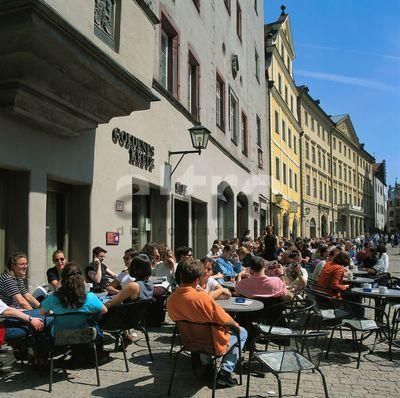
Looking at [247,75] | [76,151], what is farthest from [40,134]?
[247,75]

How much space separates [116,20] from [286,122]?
26.2 meters

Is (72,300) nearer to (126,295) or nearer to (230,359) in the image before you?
(126,295)

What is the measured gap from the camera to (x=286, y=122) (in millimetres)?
32875

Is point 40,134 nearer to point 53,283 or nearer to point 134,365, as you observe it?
point 53,283

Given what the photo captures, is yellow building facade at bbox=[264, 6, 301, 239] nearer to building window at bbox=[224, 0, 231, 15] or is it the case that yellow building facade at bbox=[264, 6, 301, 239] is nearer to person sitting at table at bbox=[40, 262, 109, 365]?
building window at bbox=[224, 0, 231, 15]

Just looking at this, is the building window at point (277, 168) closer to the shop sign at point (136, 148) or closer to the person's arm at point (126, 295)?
the shop sign at point (136, 148)

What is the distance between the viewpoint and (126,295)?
5602 millimetres

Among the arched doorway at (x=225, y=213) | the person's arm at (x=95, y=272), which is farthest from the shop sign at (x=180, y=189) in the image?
the person's arm at (x=95, y=272)

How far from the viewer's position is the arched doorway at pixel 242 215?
2167 centimetres

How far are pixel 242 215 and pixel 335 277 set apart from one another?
14901mm

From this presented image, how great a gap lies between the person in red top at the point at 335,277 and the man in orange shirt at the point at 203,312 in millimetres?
2920

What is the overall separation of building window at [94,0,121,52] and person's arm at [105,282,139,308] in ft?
12.8

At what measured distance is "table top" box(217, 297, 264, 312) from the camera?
18.0ft

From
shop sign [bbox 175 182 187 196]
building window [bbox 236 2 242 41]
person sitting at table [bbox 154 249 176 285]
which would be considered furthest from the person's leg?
building window [bbox 236 2 242 41]
